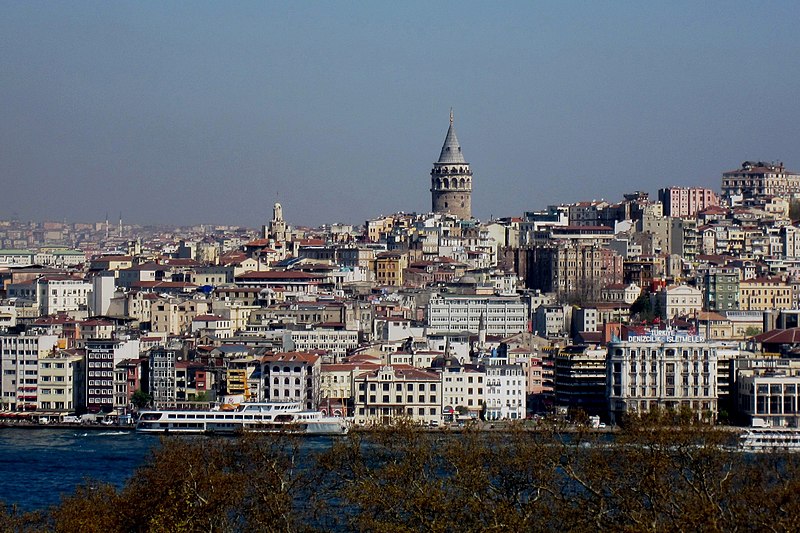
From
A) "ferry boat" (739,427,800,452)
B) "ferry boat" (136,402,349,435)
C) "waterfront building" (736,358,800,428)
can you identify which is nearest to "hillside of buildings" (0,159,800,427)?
"waterfront building" (736,358,800,428)

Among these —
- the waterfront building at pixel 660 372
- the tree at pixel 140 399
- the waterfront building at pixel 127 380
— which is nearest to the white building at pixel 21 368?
the waterfront building at pixel 127 380

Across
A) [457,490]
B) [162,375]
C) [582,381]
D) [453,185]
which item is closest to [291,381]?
[162,375]

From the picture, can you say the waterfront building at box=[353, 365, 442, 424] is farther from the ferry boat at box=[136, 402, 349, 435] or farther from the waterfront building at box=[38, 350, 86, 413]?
the waterfront building at box=[38, 350, 86, 413]

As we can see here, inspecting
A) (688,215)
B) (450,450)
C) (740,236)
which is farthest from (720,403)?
(688,215)

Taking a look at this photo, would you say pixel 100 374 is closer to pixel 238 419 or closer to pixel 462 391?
pixel 238 419

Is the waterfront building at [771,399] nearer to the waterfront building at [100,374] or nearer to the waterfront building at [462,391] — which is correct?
the waterfront building at [462,391]

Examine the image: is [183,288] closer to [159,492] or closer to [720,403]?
[720,403]

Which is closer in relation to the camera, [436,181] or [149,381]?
[149,381]
